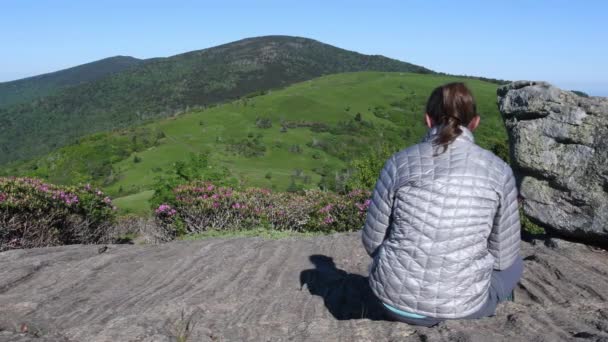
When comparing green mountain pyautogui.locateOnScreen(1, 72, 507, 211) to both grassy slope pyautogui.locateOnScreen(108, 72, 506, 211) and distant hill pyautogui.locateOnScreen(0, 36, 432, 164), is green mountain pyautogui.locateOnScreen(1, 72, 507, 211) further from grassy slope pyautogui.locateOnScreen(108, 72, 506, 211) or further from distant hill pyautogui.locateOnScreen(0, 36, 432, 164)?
distant hill pyautogui.locateOnScreen(0, 36, 432, 164)

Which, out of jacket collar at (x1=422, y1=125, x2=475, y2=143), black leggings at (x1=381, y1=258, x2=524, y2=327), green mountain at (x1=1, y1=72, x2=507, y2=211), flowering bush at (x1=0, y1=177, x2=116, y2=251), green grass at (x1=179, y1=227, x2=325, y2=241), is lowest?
green mountain at (x1=1, y1=72, x2=507, y2=211)

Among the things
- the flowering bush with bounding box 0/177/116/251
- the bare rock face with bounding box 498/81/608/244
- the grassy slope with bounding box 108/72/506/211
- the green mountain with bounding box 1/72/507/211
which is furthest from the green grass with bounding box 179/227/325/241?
the green mountain with bounding box 1/72/507/211

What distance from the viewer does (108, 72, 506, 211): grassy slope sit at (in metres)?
50.1

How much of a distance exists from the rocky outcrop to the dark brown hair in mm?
1197

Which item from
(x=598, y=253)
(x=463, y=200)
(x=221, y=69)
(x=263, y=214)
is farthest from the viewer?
(x=221, y=69)

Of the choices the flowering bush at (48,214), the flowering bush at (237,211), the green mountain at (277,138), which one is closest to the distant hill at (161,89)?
the green mountain at (277,138)

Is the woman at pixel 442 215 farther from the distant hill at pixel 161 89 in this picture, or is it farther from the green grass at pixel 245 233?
the distant hill at pixel 161 89

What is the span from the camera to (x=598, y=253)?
660cm

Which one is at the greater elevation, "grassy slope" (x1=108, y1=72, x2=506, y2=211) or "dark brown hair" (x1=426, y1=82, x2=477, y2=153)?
"dark brown hair" (x1=426, y1=82, x2=477, y2=153)

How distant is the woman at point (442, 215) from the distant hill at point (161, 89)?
389 ft

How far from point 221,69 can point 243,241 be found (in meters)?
164

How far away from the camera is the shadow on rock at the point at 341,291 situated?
5129mm

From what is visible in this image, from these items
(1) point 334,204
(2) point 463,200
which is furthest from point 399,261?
(1) point 334,204

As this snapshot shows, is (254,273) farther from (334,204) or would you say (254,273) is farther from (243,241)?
(334,204)
